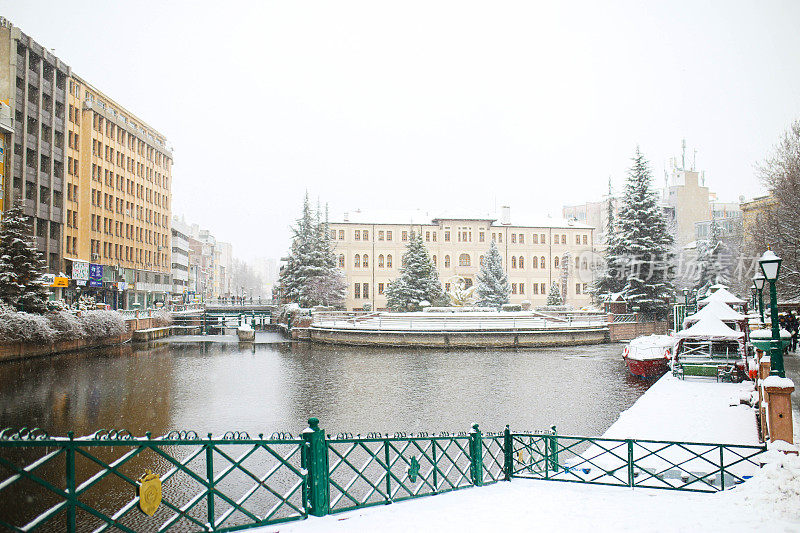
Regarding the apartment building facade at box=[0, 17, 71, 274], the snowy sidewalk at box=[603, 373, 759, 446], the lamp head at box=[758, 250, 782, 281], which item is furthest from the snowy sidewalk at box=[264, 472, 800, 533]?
the apartment building facade at box=[0, 17, 71, 274]

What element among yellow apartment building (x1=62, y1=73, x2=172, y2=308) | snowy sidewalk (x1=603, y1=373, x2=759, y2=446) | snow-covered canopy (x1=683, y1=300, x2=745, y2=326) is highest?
yellow apartment building (x1=62, y1=73, x2=172, y2=308)

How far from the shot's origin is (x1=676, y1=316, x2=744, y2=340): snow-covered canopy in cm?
1977

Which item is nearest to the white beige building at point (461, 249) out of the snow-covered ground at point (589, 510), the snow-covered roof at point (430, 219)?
the snow-covered roof at point (430, 219)

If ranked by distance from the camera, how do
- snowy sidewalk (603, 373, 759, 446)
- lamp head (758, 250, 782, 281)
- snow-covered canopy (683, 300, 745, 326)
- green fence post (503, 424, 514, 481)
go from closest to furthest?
1. green fence post (503, 424, 514, 481)
2. lamp head (758, 250, 782, 281)
3. snowy sidewalk (603, 373, 759, 446)
4. snow-covered canopy (683, 300, 745, 326)

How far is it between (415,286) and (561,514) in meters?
46.4

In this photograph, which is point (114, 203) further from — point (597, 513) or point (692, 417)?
point (597, 513)

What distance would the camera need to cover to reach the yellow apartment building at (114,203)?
51344 mm

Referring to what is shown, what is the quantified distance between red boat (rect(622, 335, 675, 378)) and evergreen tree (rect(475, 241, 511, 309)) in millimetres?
34834

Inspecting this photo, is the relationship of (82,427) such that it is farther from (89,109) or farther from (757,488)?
(89,109)

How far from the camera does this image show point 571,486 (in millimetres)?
8289

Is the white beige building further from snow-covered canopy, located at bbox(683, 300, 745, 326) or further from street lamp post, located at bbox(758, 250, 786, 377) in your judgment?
street lamp post, located at bbox(758, 250, 786, 377)

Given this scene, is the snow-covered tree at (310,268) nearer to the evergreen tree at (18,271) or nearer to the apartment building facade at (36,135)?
the apartment building facade at (36,135)

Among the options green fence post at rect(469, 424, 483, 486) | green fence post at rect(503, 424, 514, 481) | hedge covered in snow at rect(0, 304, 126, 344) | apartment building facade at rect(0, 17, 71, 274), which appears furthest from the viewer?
apartment building facade at rect(0, 17, 71, 274)

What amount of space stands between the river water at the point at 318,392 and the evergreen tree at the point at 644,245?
14.3 m
